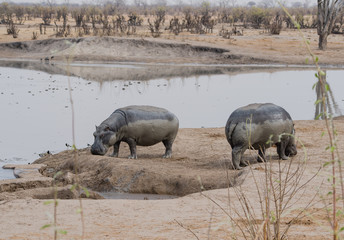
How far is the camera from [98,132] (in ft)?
30.1

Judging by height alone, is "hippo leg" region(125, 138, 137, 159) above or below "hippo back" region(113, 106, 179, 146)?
below

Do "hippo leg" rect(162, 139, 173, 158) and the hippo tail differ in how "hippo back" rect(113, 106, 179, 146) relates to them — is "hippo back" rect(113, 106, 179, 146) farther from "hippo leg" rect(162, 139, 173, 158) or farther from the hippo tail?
the hippo tail

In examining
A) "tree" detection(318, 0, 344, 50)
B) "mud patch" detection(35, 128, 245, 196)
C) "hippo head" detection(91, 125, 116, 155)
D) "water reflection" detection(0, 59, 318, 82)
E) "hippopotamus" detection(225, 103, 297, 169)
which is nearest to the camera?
"mud patch" detection(35, 128, 245, 196)

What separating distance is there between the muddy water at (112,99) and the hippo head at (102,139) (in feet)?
4.61

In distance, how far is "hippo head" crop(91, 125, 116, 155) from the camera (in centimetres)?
915

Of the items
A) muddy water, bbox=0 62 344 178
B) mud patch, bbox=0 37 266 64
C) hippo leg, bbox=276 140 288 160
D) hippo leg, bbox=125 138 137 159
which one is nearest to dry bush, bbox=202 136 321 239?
hippo leg, bbox=276 140 288 160

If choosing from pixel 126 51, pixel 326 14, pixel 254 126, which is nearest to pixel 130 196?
pixel 254 126

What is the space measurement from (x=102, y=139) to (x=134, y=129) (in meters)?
0.53

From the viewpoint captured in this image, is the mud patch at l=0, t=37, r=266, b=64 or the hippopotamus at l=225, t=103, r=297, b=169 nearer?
the hippopotamus at l=225, t=103, r=297, b=169

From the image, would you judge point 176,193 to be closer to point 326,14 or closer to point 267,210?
point 267,210

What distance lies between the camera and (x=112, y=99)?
56.0 ft

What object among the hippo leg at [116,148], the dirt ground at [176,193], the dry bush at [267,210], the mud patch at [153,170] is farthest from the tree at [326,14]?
the dry bush at [267,210]

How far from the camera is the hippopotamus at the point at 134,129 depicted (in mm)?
9203

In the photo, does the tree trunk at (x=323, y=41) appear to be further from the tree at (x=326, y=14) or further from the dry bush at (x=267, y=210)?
the dry bush at (x=267, y=210)
